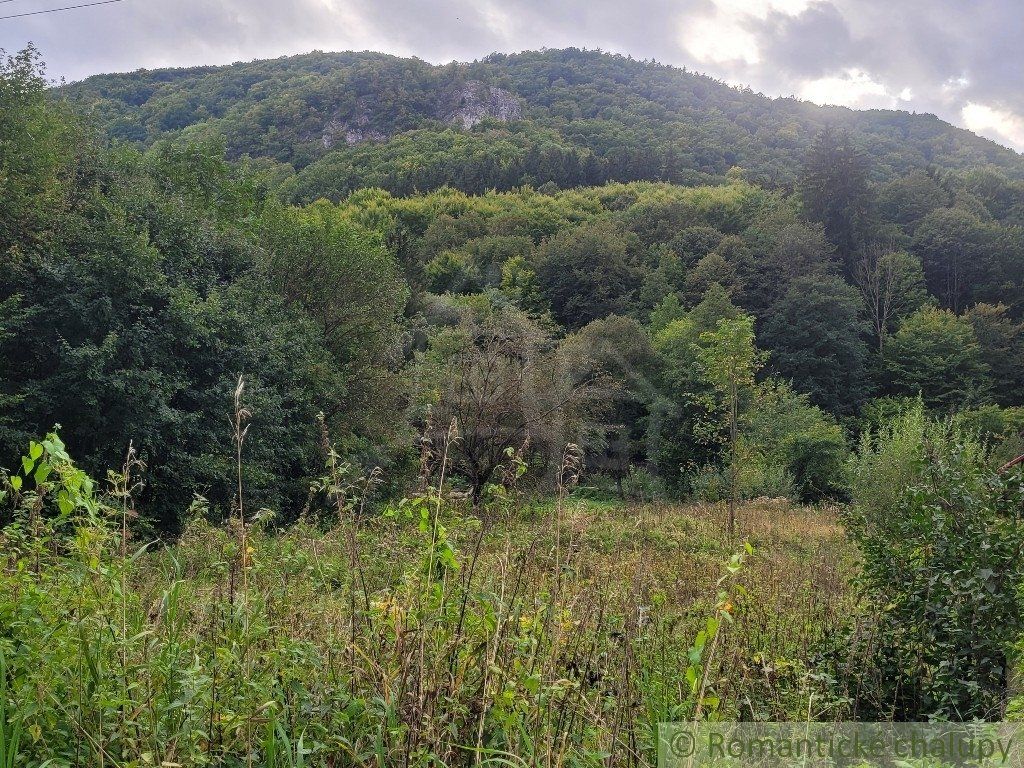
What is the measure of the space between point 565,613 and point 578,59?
114 meters

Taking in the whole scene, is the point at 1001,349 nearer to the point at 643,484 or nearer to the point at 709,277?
the point at 709,277

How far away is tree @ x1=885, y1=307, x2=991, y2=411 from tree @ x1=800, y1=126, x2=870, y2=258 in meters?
10.4

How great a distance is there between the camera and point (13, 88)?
14.9 m

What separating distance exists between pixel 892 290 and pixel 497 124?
176ft

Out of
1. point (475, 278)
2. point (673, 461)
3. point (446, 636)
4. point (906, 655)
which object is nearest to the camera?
point (446, 636)

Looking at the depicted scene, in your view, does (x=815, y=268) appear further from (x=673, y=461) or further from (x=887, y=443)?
(x=887, y=443)

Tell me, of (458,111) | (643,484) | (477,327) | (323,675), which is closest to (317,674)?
(323,675)

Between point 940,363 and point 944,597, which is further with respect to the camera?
point 940,363

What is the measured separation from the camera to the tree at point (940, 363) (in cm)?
3741

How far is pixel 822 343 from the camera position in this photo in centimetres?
3894

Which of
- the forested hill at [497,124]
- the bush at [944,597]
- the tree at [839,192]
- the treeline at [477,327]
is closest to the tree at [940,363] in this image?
the treeline at [477,327]

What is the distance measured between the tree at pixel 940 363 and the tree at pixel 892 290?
351 centimetres

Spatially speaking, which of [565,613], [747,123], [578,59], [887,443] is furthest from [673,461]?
[578,59]

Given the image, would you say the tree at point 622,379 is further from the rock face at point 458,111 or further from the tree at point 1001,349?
the rock face at point 458,111
